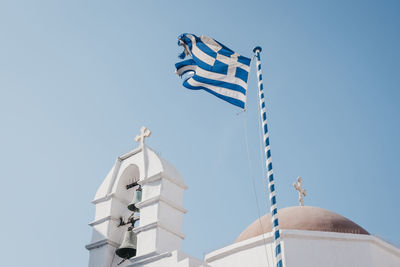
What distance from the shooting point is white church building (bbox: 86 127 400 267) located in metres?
8.71

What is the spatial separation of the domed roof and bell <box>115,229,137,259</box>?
7.57 feet

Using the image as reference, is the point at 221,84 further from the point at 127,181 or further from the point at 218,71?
the point at 127,181

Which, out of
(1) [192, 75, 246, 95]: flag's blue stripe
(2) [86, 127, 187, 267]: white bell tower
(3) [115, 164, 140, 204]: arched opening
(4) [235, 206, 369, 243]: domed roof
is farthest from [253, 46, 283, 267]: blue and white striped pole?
(3) [115, 164, 140, 204]: arched opening

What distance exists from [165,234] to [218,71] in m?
2.78

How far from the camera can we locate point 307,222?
988 cm

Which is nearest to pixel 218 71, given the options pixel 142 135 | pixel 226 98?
pixel 226 98

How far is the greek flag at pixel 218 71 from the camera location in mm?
8570

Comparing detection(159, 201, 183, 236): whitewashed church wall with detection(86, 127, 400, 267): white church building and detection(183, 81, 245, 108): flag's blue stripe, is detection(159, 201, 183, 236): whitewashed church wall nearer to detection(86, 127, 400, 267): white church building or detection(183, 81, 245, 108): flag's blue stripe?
detection(86, 127, 400, 267): white church building

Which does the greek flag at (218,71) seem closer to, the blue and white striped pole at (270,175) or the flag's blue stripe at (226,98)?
the flag's blue stripe at (226,98)

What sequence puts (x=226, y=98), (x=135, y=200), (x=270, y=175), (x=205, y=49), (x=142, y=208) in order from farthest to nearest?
(x=135, y=200) < (x=142, y=208) < (x=205, y=49) < (x=226, y=98) < (x=270, y=175)

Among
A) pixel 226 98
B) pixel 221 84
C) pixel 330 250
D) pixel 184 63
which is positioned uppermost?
pixel 184 63

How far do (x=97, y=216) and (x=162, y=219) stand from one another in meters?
1.48

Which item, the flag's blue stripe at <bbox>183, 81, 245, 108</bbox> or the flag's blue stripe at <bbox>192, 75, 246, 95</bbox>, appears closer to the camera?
the flag's blue stripe at <bbox>183, 81, 245, 108</bbox>

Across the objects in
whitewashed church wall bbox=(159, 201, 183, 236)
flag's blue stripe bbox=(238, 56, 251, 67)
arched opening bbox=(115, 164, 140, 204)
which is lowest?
whitewashed church wall bbox=(159, 201, 183, 236)
